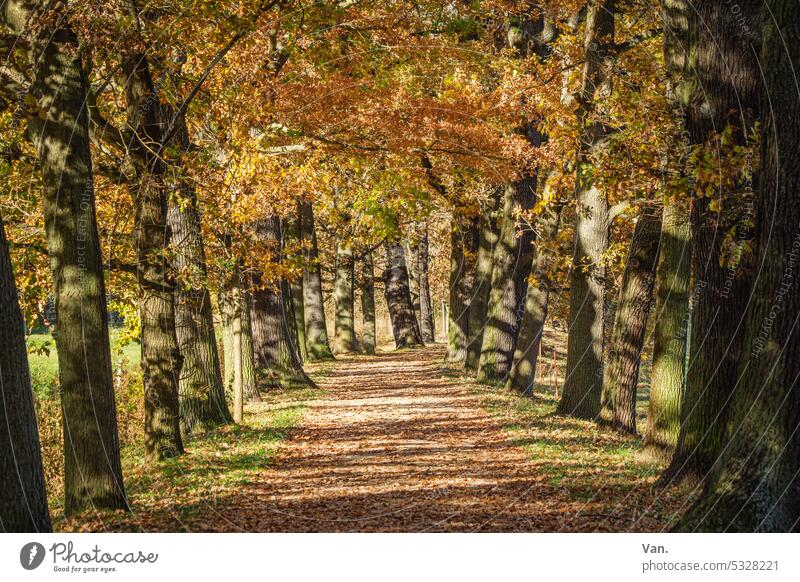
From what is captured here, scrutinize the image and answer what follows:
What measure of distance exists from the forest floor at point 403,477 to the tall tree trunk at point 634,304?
108 centimetres

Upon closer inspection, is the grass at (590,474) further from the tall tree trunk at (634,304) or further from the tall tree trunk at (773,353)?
the tall tree trunk at (773,353)

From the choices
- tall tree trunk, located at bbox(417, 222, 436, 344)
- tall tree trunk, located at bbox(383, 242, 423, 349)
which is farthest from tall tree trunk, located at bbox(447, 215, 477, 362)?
tall tree trunk, located at bbox(417, 222, 436, 344)

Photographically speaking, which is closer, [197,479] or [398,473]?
[197,479]

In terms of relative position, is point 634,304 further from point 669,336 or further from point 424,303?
point 424,303

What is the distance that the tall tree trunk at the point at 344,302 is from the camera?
4228cm

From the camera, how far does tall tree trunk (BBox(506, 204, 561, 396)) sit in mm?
22703

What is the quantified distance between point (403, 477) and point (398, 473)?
1.00 ft

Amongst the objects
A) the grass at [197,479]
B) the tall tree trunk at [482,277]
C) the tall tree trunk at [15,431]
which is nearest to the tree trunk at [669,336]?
the grass at [197,479]

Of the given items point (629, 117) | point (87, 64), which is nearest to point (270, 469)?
point (87, 64)

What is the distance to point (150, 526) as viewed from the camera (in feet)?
33.8

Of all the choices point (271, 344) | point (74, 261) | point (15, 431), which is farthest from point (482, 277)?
point (15, 431)

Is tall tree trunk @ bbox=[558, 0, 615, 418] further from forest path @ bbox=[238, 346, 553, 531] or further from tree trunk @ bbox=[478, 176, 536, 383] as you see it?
tree trunk @ bbox=[478, 176, 536, 383]

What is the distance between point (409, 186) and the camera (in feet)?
88.6

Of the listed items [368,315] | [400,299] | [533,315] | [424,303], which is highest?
[400,299]
